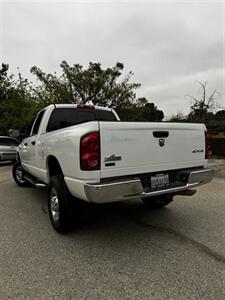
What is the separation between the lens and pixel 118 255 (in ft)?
10.5

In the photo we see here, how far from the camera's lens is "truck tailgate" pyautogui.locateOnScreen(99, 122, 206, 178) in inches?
120

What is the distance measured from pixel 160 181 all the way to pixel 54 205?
5.55 ft

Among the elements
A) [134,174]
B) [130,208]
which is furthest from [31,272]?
[130,208]

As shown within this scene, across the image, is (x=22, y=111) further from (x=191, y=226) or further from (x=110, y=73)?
(x=191, y=226)

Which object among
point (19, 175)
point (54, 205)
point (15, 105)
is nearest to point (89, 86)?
point (15, 105)

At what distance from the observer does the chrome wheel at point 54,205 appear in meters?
3.89

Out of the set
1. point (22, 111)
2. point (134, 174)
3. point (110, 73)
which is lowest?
point (134, 174)

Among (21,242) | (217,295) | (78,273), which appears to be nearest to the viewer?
(217,295)

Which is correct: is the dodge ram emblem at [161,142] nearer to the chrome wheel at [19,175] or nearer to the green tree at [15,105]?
the chrome wheel at [19,175]

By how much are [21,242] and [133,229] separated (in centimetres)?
166

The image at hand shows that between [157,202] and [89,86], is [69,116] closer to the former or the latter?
[157,202]

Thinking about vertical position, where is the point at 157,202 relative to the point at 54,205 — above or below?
below

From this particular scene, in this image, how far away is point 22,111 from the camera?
20.0m

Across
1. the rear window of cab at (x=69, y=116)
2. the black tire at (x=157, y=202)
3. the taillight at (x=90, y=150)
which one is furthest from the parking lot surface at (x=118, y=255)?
the rear window of cab at (x=69, y=116)
